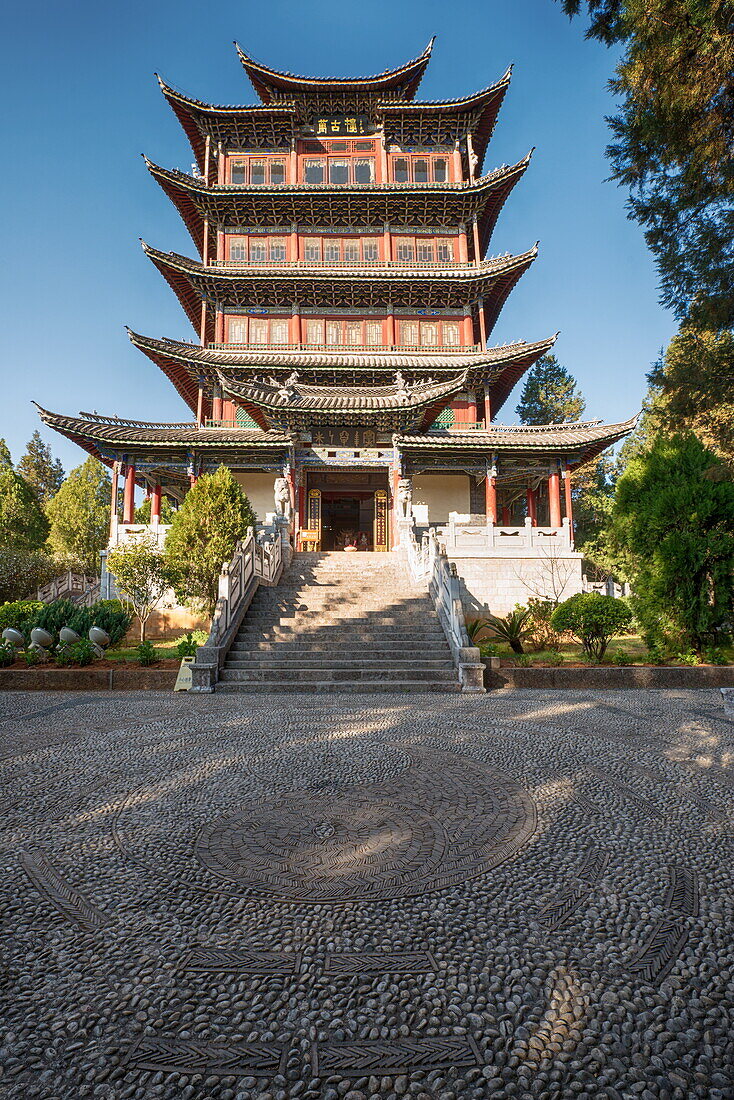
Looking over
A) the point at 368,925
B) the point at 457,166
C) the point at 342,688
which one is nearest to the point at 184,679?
the point at 342,688

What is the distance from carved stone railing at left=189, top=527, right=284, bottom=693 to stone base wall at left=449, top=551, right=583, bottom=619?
544cm

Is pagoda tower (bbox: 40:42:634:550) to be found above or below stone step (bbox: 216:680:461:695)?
above

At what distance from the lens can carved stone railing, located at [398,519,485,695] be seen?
8.03 metres

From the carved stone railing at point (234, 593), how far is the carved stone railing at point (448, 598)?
141 inches

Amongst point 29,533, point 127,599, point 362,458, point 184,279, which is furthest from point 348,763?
point 29,533

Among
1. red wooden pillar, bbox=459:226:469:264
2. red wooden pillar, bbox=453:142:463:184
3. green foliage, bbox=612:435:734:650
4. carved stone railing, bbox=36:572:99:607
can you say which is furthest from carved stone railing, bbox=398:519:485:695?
red wooden pillar, bbox=453:142:463:184

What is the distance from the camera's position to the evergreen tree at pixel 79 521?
97.4 ft

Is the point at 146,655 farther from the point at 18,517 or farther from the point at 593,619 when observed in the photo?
the point at 18,517

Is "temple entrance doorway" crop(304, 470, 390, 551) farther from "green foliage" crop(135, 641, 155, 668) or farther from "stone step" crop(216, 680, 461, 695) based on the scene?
"stone step" crop(216, 680, 461, 695)

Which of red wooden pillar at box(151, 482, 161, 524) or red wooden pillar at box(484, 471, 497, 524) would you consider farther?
red wooden pillar at box(151, 482, 161, 524)

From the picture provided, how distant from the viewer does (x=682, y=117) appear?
7426 millimetres

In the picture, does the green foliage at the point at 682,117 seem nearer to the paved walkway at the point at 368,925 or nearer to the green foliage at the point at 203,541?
the paved walkway at the point at 368,925

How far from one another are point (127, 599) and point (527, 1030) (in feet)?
46.1

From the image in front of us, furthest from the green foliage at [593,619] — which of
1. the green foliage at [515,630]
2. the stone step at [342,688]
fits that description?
the stone step at [342,688]
